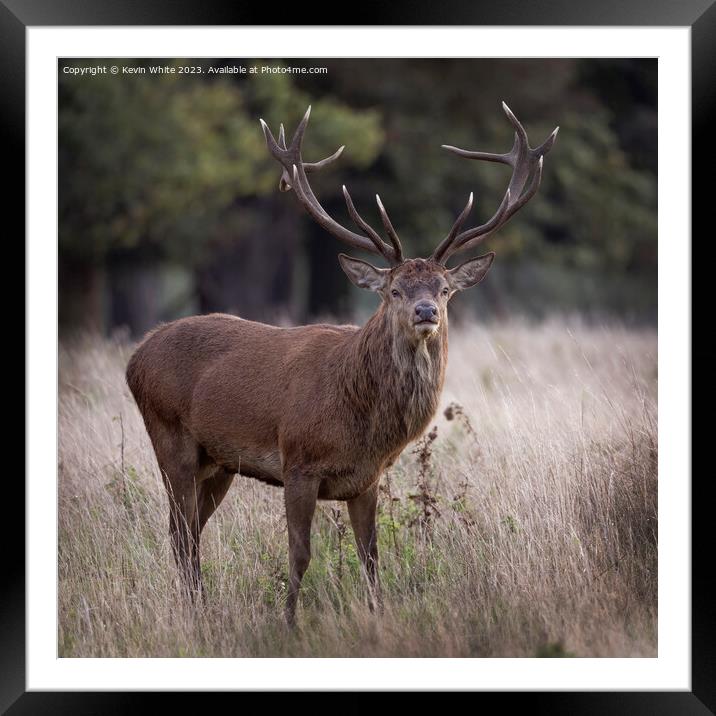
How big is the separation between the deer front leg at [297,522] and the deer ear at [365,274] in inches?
42.3

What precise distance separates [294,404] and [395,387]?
567 millimetres

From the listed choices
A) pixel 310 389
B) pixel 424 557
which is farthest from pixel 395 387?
pixel 424 557

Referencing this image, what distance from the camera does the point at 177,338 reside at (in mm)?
6484

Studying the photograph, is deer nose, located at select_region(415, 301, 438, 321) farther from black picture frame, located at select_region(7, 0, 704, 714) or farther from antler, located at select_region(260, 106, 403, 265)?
black picture frame, located at select_region(7, 0, 704, 714)

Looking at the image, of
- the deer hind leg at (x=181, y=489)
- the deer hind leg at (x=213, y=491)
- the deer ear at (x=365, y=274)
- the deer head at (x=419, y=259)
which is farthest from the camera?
the deer hind leg at (x=213, y=491)

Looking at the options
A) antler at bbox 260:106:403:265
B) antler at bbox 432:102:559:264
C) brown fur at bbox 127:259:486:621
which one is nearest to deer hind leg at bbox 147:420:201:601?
brown fur at bbox 127:259:486:621

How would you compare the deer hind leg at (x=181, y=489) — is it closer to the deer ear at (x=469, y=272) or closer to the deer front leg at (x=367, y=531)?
the deer front leg at (x=367, y=531)

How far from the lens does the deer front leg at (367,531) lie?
5.86 metres

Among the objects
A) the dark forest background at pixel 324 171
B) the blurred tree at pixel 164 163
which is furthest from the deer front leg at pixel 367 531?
the blurred tree at pixel 164 163

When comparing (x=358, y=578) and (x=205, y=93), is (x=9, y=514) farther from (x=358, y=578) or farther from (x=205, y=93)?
(x=205, y=93)

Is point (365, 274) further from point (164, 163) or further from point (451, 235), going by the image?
point (164, 163)

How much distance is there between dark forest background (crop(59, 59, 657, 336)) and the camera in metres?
14.4

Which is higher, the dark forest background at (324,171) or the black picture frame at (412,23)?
the dark forest background at (324,171)

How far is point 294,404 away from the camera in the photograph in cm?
579
